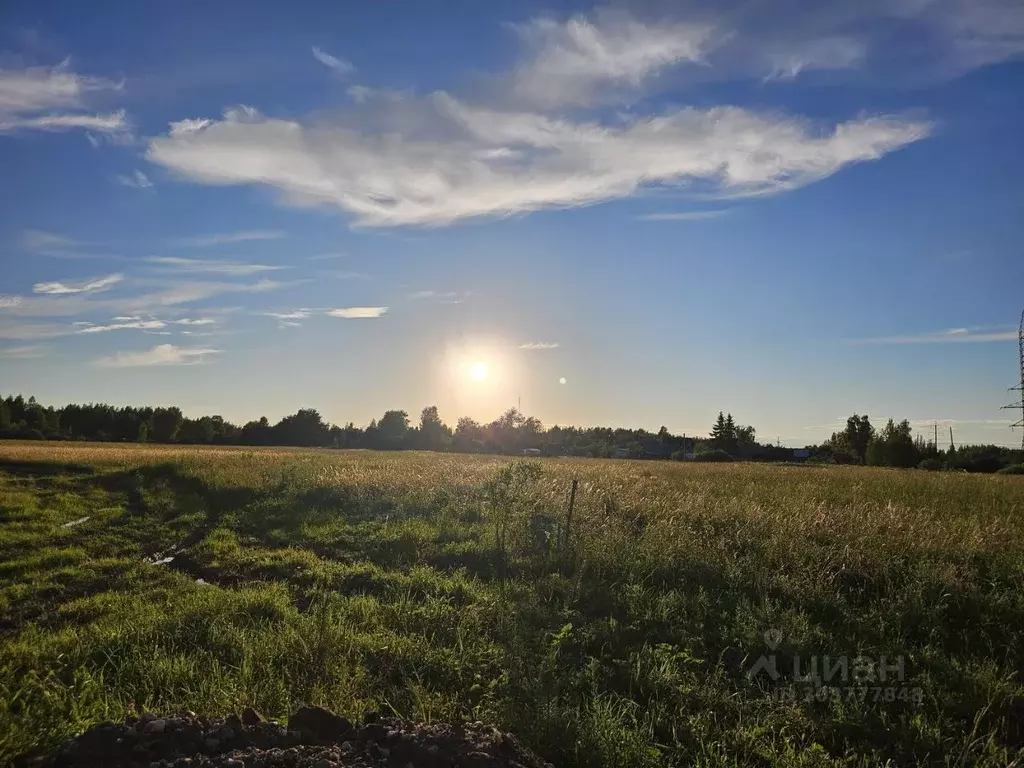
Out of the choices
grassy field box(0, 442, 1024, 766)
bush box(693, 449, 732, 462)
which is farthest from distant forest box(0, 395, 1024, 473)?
grassy field box(0, 442, 1024, 766)

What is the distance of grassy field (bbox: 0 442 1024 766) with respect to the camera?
4.71 metres

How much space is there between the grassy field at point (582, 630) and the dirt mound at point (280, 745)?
2.33ft

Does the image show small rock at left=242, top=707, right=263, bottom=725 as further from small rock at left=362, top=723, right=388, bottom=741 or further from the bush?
the bush

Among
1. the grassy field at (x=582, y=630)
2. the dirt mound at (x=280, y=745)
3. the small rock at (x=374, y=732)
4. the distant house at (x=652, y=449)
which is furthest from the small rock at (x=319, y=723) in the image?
the distant house at (x=652, y=449)

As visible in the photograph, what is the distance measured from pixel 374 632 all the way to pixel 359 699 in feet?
5.50

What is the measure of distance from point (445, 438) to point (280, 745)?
108 m

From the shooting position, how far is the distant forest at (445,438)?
2749 inches

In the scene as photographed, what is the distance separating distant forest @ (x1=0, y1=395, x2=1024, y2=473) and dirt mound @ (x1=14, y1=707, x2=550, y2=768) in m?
71.6

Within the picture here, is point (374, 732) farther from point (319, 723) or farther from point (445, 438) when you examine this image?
point (445, 438)

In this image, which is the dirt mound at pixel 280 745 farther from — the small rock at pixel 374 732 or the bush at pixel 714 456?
the bush at pixel 714 456

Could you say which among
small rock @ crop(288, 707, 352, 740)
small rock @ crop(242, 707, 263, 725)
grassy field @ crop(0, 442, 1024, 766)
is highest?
small rock @ crop(242, 707, 263, 725)

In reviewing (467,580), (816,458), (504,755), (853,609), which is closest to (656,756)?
(504,755)

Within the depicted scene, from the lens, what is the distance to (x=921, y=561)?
8438mm

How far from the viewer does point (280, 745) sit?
348 cm
